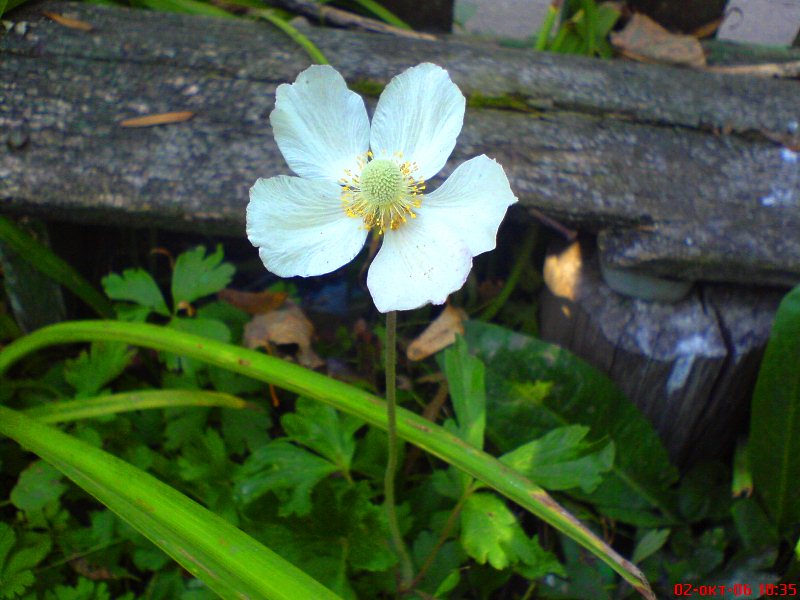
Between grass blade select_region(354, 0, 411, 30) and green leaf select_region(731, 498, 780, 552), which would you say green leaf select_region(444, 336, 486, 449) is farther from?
grass blade select_region(354, 0, 411, 30)

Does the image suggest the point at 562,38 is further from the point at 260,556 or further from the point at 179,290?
the point at 260,556

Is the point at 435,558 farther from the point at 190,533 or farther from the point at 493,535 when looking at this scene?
the point at 190,533

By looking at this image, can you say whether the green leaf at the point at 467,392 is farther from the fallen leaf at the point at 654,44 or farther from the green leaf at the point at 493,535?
the fallen leaf at the point at 654,44

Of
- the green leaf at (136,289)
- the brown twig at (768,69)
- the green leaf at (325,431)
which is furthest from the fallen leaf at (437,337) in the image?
the brown twig at (768,69)

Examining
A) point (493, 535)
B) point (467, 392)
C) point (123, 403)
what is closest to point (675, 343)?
point (467, 392)

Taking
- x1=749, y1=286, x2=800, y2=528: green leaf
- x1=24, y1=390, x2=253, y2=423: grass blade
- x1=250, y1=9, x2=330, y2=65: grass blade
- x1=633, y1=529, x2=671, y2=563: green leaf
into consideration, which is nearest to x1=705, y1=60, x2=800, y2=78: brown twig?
x1=749, y1=286, x2=800, y2=528: green leaf

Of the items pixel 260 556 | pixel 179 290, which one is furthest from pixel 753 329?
pixel 179 290
